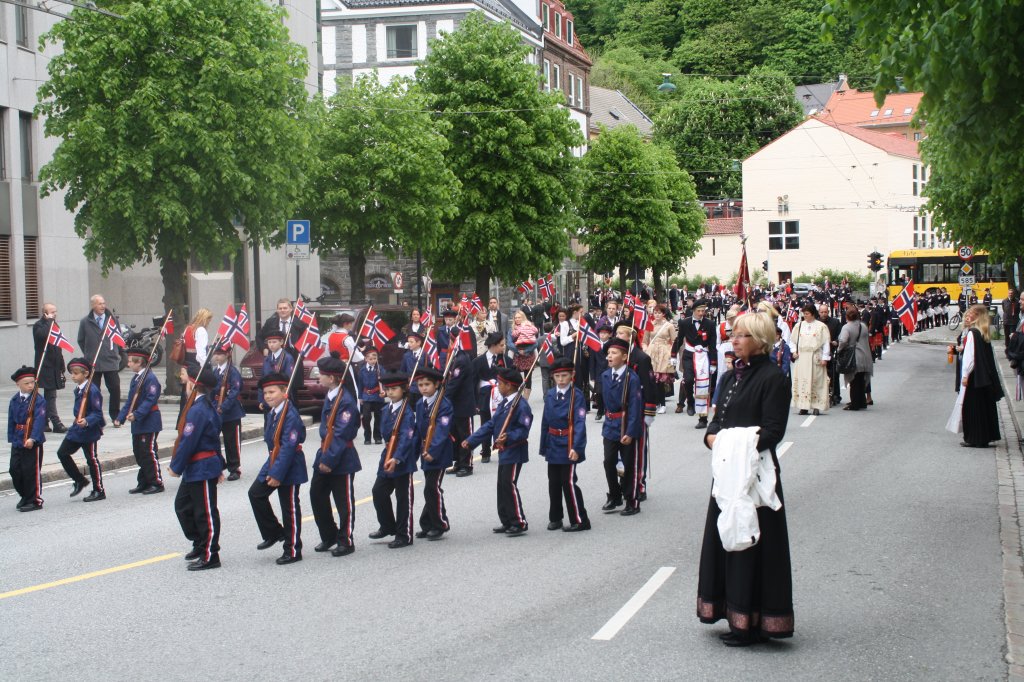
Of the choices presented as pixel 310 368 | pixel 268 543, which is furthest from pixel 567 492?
pixel 310 368

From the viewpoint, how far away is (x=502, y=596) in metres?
8.11

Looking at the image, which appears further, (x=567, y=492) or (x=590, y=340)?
(x=590, y=340)

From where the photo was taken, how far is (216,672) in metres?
6.46

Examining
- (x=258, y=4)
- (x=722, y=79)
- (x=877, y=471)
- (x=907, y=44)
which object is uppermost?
(x=722, y=79)

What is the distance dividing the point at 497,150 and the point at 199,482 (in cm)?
3429

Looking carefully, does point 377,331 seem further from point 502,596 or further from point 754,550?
point 754,550

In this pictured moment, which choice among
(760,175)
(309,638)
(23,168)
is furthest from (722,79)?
(309,638)

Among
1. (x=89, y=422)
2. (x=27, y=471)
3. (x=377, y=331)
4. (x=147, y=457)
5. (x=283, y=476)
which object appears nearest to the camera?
(x=283, y=476)

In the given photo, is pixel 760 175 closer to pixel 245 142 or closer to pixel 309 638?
pixel 245 142

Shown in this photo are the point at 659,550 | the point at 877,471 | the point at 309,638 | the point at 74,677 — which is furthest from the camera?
the point at 877,471

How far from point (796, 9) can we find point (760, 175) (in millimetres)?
18445

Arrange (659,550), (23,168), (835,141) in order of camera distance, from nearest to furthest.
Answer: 1. (659,550)
2. (23,168)
3. (835,141)

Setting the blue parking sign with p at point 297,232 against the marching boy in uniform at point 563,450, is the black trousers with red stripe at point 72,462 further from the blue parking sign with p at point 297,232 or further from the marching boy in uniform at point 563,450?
the blue parking sign with p at point 297,232

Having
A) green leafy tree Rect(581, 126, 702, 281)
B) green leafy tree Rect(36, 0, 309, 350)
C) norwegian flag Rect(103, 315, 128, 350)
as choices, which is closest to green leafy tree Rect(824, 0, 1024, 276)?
norwegian flag Rect(103, 315, 128, 350)
